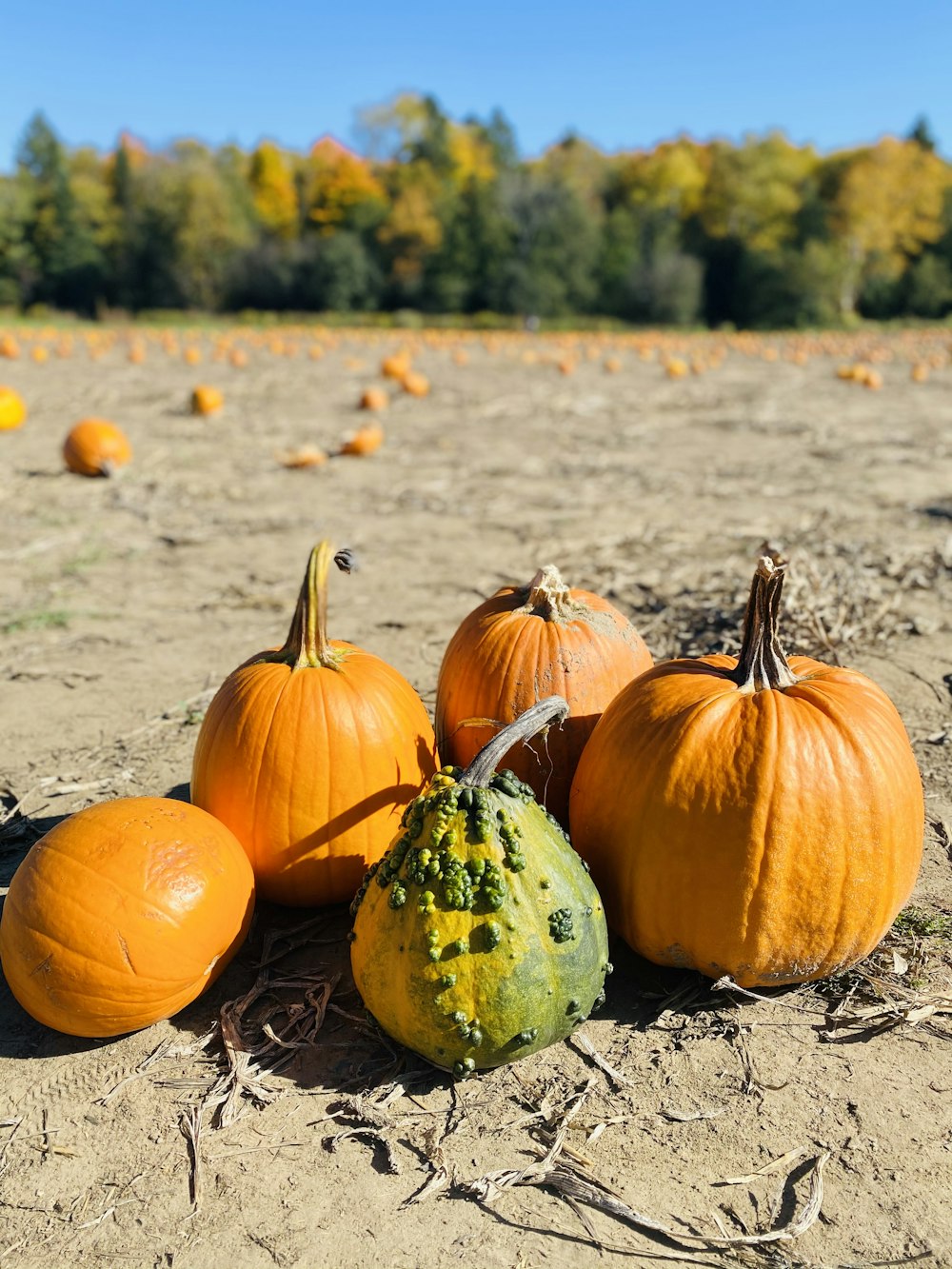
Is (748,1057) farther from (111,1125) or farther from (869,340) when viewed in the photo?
(869,340)

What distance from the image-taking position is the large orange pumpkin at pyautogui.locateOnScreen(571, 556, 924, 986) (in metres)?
Result: 2.69

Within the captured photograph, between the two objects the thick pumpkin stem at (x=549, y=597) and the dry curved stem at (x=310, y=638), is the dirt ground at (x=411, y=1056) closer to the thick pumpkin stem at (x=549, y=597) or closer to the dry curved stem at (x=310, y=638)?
the dry curved stem at (x=310, y=638)

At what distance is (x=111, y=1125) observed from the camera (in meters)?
2.52

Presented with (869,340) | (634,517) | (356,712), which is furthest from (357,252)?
(356,712)

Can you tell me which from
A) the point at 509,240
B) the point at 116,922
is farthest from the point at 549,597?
the point at 509,240

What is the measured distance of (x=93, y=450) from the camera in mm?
10516

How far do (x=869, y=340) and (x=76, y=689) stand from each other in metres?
38.4

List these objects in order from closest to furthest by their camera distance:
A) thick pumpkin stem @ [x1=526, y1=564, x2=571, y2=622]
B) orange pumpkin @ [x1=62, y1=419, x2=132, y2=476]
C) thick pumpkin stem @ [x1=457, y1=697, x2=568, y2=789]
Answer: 1. thick pumpkin stem @ [x1=457, y1=697, x2=568, y2=789]
2. thick pumpkin stem @ [x1=526, y1=564, x2=571, y2=622]
3. orange pumpkin @ [x1=62, y1=419, x2=132, y2=476]

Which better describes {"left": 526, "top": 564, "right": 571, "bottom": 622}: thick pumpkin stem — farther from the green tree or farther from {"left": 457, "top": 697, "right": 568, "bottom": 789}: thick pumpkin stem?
the green tree

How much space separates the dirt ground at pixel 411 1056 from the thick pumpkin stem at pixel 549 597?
1209 millimetres

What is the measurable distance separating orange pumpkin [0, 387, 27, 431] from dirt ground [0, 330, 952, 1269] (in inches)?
57.5

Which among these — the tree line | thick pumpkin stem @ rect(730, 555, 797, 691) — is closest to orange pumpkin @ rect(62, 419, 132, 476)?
thick pumpkin stem @ rect(730, 555, 797, 691)

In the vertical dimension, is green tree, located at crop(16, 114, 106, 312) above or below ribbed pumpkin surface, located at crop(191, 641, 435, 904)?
above

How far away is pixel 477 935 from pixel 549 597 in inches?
54.4
